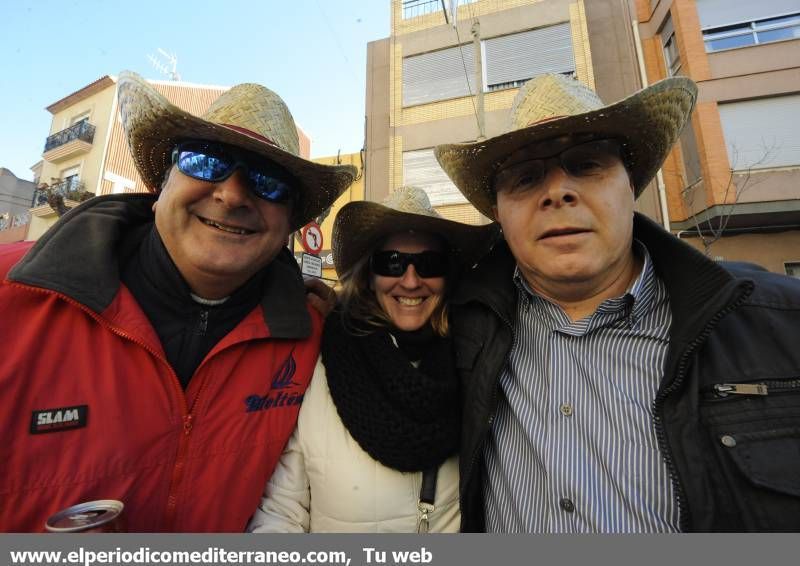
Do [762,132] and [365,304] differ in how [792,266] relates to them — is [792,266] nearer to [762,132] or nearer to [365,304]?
[762,132]

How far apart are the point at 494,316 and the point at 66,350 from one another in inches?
70.8

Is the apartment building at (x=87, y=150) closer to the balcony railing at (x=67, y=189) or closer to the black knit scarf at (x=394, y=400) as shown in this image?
the balcony railing at (x=67, y=189)

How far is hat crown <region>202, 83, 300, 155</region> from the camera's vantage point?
5.92 ft

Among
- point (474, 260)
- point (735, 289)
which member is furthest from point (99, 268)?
point (735, 289)

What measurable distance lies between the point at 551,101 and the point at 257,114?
4.74 ft

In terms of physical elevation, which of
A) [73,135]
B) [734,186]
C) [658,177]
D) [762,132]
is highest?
[73,135]

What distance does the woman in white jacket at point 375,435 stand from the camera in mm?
1626

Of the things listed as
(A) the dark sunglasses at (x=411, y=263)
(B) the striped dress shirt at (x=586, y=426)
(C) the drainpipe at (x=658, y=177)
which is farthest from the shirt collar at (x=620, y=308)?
(C) the drainpipe at (x=658, y=177)

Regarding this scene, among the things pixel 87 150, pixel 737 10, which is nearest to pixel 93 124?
pixel 87 150

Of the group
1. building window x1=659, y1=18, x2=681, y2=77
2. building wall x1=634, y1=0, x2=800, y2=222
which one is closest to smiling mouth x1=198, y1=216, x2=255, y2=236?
building wall x1=634, y1=0, x2=800, y2=222

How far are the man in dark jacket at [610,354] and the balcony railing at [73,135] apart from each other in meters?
22.6

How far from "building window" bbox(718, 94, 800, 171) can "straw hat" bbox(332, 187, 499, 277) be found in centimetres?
978

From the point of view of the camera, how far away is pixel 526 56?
34.6ft
